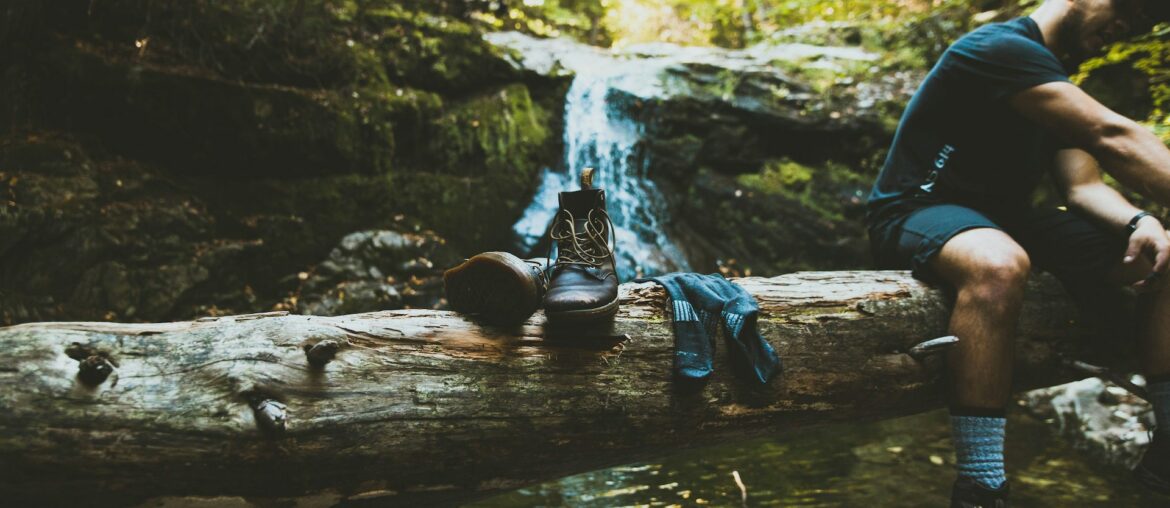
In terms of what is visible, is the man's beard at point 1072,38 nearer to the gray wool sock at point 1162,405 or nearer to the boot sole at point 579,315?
the gray wool sock at point 1162,405

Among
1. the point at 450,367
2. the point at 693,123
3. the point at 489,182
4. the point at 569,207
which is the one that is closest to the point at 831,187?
the point at 693,123

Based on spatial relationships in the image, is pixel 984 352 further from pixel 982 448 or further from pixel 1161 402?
pixel 1161 402

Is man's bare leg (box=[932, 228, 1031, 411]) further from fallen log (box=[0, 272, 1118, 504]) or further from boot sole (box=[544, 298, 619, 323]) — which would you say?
boot sole (box=[544, 298, 619, 323])

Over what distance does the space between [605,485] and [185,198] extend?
5.10 metres

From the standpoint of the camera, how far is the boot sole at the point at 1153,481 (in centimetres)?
239

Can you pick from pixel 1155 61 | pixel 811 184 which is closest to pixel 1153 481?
pixel 1155 61

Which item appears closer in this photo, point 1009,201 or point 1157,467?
point 1157,467

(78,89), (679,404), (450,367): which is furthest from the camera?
(78,89)

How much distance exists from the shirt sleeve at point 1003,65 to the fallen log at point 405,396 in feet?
Answer: 3.27

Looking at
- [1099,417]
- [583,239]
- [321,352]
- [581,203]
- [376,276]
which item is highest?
[581,203]

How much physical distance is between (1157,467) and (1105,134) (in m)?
1.35

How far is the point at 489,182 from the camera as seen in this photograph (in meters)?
7.61

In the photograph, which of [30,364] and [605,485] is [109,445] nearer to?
[30,364]

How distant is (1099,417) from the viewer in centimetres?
449
